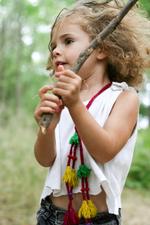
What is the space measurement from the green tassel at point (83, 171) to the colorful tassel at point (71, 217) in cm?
16

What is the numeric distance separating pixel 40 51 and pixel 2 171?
15686mm

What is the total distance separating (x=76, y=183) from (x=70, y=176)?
0.05 meters

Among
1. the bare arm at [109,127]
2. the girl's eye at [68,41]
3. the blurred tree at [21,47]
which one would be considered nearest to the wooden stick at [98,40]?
the bare arm at [109,127]

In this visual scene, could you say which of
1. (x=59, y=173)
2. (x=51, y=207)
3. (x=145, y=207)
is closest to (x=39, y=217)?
(x=51, y=207)

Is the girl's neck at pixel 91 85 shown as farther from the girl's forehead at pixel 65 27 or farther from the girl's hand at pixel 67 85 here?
the girl's hand at pixel 67 85

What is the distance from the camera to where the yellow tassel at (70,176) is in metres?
1.96

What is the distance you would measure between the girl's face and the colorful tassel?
585mm

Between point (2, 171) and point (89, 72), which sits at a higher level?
point (2, 171)

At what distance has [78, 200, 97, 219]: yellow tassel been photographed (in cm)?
192

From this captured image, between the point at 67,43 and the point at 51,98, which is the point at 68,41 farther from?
the point at 51,98

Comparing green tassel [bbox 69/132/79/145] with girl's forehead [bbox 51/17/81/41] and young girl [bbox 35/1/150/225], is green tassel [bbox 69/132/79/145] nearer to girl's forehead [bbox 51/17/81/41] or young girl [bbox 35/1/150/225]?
young girl [bbox 35/1/150/225]

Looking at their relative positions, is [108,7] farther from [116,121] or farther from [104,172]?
[104,172]

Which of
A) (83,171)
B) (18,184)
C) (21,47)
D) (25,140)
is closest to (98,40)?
(83,171)

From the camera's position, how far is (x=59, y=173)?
81.0 inches
